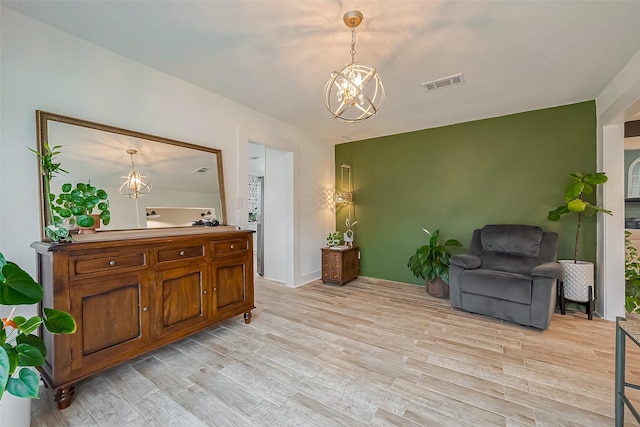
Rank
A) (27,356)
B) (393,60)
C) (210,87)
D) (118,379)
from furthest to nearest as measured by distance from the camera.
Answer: (210,87), (393,60), (118,379), (27,356)

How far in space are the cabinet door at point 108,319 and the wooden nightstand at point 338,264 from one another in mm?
2763

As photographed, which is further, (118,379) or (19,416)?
(118,379)

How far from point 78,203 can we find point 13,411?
1.18 m

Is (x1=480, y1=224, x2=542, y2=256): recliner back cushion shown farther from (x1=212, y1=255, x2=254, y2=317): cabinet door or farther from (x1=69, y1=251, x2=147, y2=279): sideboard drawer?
(x1=69, y1=251, x2=147, y2=279): sideboard drawer

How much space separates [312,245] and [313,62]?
294 cm

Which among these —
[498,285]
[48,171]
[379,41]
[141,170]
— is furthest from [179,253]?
[498,285]

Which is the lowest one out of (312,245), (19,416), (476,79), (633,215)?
(19,416)

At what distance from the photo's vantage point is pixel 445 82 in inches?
105

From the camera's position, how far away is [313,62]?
232cm

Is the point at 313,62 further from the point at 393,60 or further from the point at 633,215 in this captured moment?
the point at 633,215

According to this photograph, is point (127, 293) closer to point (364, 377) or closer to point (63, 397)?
point (63, 397)

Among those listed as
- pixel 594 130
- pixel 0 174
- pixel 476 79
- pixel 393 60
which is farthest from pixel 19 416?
pixel 594 130

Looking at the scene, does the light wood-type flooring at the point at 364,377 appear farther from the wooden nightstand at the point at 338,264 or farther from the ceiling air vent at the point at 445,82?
the ceiling air vent at the point at 445,82

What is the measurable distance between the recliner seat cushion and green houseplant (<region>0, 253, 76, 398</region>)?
332cm
